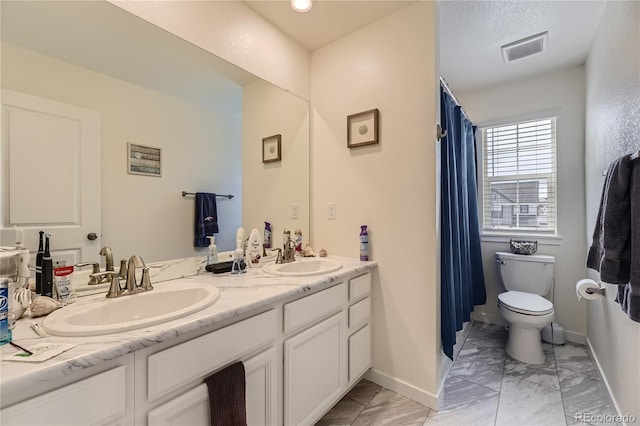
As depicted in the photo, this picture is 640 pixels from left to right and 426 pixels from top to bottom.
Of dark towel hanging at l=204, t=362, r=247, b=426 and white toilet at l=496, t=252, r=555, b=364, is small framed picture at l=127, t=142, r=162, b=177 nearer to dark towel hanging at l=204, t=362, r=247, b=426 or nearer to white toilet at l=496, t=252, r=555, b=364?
dark towel hanging at l=204, t=362, r=247, b=426

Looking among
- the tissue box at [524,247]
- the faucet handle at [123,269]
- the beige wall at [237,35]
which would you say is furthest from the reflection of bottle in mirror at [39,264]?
the tissue box at [524,247]

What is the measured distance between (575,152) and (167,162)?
10.5 ft

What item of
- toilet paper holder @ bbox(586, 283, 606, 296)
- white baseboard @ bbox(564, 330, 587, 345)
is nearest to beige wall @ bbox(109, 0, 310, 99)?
toilet paper holder @ bbox(586, 283, 606, 296)

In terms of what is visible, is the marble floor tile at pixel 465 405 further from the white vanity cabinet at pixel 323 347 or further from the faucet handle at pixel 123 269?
the faucet handle at pixel 123 269

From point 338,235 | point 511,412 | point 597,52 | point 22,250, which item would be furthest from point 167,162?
point 597,52

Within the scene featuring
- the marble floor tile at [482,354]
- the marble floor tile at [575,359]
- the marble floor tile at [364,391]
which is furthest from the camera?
the marble floor tile at [482,354]

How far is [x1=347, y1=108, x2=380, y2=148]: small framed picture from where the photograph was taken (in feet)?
6.07

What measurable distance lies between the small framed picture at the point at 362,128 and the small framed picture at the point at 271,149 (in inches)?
19.7

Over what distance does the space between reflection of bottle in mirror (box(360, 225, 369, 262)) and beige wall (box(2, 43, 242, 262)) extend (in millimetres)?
828

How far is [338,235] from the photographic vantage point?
2.04m

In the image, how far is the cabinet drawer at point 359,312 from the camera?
1666mm

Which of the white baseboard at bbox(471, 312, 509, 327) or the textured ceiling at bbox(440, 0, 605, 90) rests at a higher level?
the textured ceiling at bbox(440, 0, 605, 90)

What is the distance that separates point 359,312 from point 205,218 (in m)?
1.08

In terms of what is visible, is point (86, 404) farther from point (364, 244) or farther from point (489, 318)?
point (489, 318)
